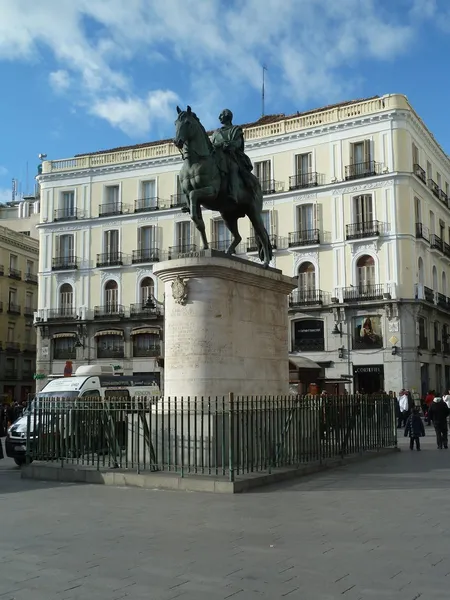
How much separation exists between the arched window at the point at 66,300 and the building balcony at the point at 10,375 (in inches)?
476

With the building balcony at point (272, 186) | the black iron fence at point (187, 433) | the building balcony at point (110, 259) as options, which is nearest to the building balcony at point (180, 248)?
the building balcony at point (110, 259)

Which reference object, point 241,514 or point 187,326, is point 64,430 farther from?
point 241,514

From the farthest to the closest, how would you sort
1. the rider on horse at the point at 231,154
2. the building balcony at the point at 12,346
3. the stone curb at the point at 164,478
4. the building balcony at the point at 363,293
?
the building balcony at the point at 12,346 < the building balcony at the point at 363,293 < the rider on horse at the point at 231,154 < the stone curb at the point at 164,478

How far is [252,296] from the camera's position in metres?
14.0

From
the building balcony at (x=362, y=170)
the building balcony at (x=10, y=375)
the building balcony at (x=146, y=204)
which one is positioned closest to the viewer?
the building balcony at (x=362, y=170)

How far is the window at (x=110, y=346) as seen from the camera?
48562 mm

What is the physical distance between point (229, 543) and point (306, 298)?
36.5m

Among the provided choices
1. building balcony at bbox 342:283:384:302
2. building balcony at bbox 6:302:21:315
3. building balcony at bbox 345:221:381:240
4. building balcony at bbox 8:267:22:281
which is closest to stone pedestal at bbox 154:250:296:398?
building balcony at bbox 342:283:384:302

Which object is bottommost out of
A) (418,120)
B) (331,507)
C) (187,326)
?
(331,507)

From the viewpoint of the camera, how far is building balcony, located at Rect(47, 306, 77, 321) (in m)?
50.2

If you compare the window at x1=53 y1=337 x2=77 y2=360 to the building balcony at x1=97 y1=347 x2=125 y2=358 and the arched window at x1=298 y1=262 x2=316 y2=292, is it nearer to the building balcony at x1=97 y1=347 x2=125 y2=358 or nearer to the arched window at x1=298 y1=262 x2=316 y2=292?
the building balcony at x1=97 y1=347 x2=125 y2=358

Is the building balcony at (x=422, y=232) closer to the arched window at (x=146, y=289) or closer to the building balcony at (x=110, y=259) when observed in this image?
the arched window at (x=146, y=289)

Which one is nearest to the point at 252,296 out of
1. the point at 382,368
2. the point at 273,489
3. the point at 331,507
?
the point at 273,489

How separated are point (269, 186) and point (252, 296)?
32814mm
